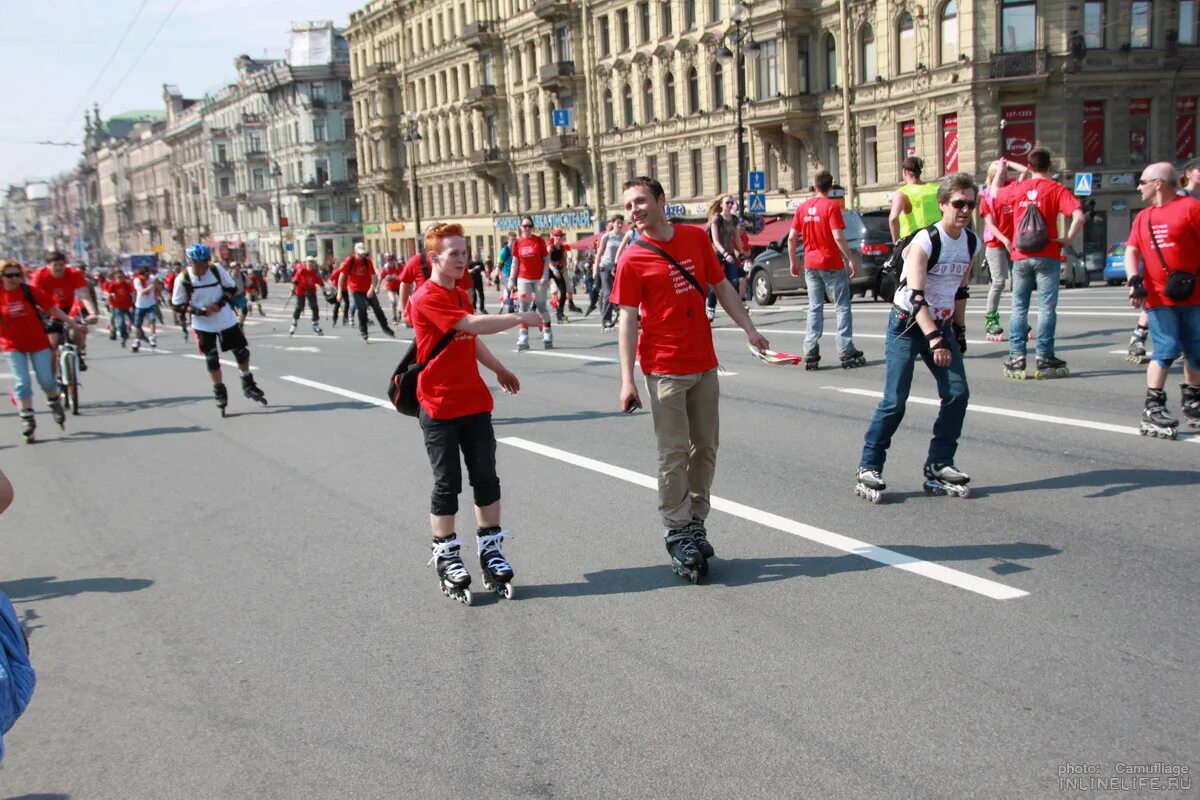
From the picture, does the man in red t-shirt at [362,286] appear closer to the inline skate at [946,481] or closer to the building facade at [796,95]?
the building facade at [796,95]

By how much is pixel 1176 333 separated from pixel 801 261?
49.5ft

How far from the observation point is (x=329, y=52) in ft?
315

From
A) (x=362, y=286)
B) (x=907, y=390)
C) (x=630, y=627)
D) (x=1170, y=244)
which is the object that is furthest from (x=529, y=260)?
(x=630, y=627)

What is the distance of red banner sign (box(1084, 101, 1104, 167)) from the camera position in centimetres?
3825

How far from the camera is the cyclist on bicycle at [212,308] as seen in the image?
12.4 metres

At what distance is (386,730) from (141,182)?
159436mm

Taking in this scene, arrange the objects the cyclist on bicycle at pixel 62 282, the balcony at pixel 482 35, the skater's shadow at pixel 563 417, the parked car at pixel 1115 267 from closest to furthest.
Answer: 1. the skater's shadow at pixel 563 417
2. the cyclist on bicycle at pixel 62 282
3. the parked car at pixel 1115 267
4. the balcony at pixel 482 35

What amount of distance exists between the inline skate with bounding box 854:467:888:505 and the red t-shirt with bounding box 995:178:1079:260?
15.4ft

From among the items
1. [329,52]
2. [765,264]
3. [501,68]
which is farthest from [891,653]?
[329,52]

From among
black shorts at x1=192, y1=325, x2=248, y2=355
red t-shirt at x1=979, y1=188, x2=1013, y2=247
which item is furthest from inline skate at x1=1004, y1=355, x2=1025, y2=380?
black shorts at x1=192, y1=325, x2=248, y2=355

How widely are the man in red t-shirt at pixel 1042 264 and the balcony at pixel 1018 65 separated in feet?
95.3

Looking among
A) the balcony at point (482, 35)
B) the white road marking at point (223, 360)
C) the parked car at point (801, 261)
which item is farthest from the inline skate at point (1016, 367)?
the balcony at point (482, 35)

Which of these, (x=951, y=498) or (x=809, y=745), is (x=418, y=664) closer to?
(x=809, y=745)

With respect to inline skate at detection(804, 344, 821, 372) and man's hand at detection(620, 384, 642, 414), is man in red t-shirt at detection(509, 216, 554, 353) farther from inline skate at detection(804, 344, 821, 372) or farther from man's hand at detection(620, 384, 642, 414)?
man's hand at detection(620, 384, 642, 414)
